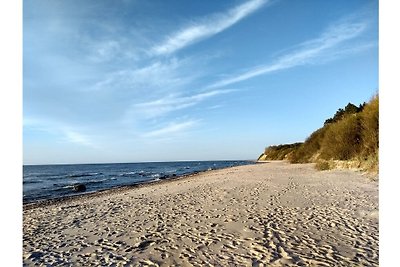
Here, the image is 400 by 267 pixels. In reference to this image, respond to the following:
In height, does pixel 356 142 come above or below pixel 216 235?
above

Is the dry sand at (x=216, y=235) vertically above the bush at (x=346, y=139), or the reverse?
the bush at (x=346, y=139)

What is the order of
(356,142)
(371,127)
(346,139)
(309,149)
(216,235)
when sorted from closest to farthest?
1. (216,235)
2. (371,127)
3. (356,142)
4. (346,139)
5. (309,149)

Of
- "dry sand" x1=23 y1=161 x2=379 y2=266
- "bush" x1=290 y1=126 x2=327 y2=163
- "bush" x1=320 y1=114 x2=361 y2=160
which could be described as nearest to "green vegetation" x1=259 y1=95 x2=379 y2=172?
"bush" x1=320 y1=114 x2=361 y2=160

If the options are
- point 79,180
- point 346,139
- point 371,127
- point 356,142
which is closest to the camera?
point 371,127

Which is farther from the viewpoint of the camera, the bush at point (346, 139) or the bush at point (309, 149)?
the bush at point (309, 149)

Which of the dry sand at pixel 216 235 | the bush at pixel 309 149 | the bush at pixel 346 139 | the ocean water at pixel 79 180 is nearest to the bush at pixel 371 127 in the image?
the bush at pixel 346 139

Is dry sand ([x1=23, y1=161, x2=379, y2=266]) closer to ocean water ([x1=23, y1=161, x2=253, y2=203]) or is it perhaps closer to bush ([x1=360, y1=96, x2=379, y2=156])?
bush ([x1=360, y1=96, x2=379, y2=156])

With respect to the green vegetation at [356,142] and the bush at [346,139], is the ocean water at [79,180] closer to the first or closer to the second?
the green vegetation at [356,142]

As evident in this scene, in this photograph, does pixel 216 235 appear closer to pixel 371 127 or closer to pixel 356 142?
pixel 371 127

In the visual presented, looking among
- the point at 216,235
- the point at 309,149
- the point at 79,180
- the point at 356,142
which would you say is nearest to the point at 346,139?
the point at 356,142

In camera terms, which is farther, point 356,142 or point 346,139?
point 346,139
